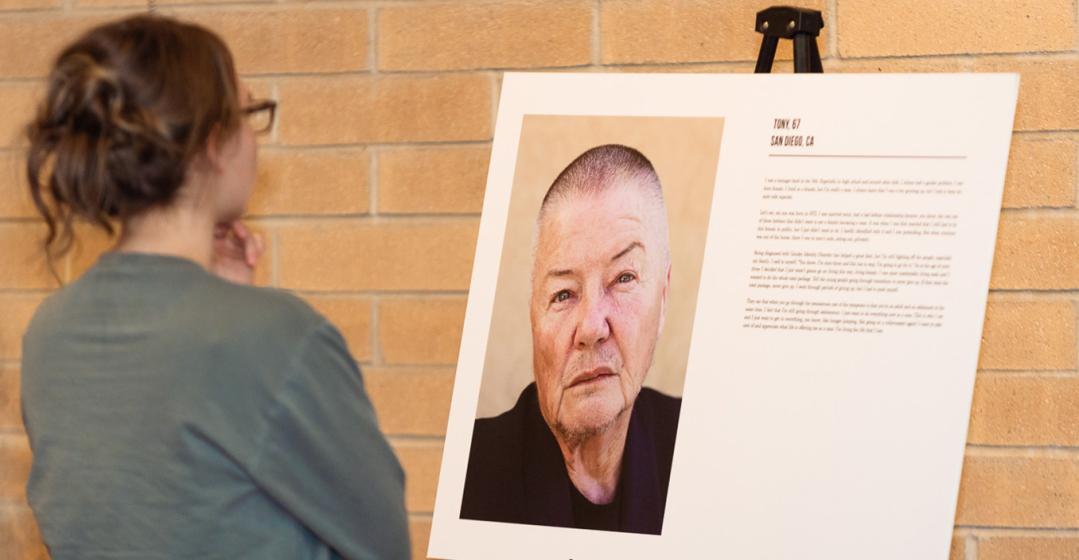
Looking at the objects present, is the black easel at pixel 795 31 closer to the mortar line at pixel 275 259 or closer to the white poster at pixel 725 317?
the white poster at pixel 725 317

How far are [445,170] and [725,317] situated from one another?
61 cm

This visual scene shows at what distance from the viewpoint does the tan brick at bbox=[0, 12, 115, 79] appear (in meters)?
2.12

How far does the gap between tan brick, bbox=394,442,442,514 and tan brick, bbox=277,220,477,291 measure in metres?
0.26

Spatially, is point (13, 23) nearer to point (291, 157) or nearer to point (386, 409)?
point (291, 157)

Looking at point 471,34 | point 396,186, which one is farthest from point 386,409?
point 471,34

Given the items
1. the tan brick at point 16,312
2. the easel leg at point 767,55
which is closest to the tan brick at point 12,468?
the tan brick at point 16,312

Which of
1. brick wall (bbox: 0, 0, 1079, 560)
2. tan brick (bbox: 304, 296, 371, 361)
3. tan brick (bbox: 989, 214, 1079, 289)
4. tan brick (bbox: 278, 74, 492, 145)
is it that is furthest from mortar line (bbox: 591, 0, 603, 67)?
tan brick (bbox: 989, 214, 1079, 289)

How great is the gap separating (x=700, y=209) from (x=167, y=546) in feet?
2.75

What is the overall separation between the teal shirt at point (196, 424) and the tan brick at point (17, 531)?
107cm

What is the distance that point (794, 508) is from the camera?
1.54 m

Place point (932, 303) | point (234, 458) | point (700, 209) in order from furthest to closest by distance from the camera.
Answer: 1. point (700, 209)
2. point (932, 303)
3. point (234, 458)

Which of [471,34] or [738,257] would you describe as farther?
[471,34]

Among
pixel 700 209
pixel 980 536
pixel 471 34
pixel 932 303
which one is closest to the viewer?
pixel 932 303

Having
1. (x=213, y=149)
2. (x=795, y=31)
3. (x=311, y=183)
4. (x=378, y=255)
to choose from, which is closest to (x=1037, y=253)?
(x=795, y=31)
